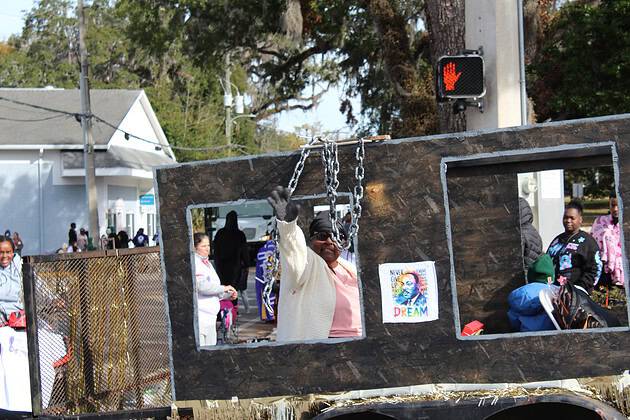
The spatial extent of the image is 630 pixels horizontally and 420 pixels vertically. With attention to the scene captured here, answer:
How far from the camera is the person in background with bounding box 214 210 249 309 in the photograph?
11.9m

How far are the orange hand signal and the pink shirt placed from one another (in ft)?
15.0

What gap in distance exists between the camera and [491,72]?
1011 centimetres

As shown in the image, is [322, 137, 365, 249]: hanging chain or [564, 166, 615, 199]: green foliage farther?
[564, 166, 615, 199]: green foliage

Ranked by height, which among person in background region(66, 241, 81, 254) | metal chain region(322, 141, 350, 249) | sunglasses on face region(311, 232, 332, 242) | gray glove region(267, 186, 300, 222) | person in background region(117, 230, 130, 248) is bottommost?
person in background region(66, 241, 81, 254)

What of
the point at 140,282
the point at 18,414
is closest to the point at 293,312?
the point at 140,282

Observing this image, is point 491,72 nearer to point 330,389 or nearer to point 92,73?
point 330,389

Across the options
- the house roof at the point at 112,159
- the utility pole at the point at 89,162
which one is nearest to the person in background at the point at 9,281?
the utility pole at the point at 89,162

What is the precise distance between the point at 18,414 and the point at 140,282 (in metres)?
1.32

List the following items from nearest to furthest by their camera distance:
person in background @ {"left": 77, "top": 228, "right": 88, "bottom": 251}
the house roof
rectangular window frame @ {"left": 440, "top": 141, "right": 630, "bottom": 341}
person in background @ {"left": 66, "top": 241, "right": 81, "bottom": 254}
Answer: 1. rectangular window frame @ {"left": 440, "top": 141, "right": 630, "bottom": 341}
2. person in background @ {"left": 66, "top": 241, "right": 81, "bottom": 254}
3. person in background @ {"left": 77, "top": 228, "right": 88, "bottom": 251}
4. the house roof

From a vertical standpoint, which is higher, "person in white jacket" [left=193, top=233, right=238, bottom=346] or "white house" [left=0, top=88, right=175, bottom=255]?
"white house" [left=0, top=88, right=175, bottom=255]

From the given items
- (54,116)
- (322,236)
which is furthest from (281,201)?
(54,116)

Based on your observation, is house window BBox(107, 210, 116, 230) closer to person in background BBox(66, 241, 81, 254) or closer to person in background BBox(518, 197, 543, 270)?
person in background BBox(66, 241, 81, 254)

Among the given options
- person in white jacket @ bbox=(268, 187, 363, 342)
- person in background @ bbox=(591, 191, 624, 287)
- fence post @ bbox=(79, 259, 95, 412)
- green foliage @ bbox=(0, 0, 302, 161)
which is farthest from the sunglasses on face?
green foliage @ bbox=(0, 0, 302, 161)

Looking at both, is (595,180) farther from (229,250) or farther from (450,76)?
(450,76)
